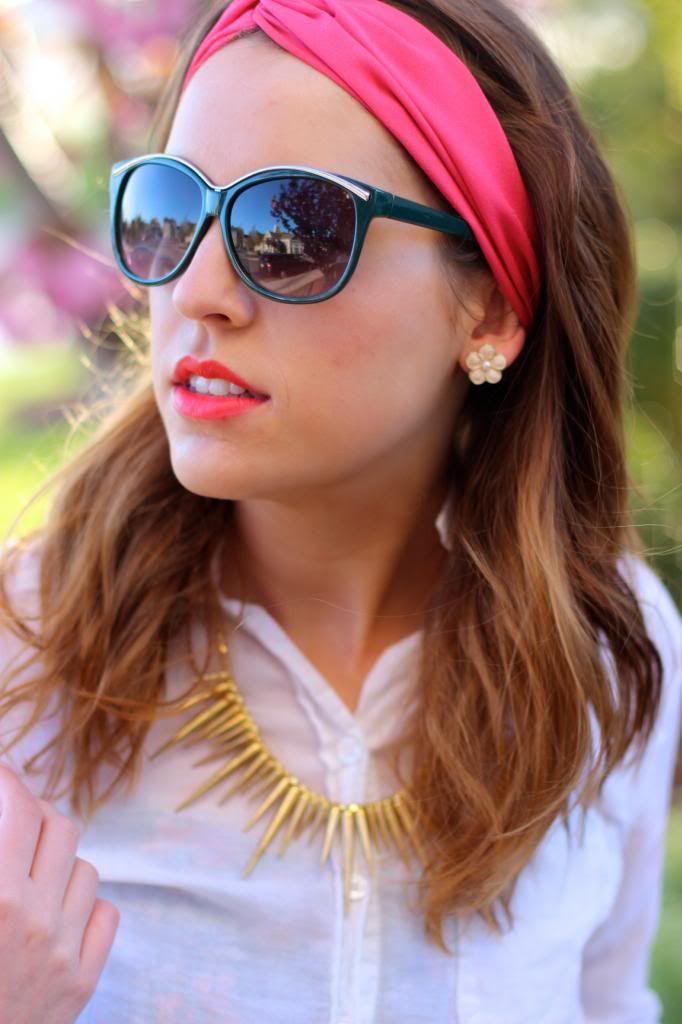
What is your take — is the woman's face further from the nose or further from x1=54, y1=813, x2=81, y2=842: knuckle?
x1=54, y1=813, x2=81, y2=842: knuckle

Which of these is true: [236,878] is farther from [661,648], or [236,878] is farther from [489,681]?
[661,648]

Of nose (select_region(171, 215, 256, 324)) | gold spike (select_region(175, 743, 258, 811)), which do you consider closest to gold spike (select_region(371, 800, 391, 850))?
gold spike (select_region(175, 743, 258, 811))

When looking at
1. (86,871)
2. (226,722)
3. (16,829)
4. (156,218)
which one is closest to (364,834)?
(226,722)

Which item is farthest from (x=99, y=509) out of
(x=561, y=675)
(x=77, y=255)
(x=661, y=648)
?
(x=77, y=255)

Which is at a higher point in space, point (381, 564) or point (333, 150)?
point (333, 150)

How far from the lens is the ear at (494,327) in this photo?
5.73 feet

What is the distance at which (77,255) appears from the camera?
325 centimetres

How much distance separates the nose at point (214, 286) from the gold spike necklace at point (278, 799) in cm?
59

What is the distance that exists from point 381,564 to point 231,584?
25 centimetres

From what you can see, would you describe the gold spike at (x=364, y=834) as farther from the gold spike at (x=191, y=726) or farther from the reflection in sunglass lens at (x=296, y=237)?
the reflection in sunglass lens at (x=296, y=237)

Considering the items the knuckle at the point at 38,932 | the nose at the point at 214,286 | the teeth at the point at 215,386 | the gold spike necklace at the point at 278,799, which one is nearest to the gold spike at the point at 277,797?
the gold spike necklace at the point at 278,799

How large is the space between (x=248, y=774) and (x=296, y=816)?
97 millimetres

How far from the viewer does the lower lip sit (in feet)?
5.05

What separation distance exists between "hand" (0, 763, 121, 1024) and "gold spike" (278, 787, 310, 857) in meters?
0.31
